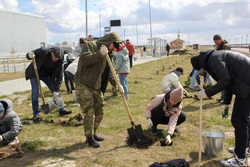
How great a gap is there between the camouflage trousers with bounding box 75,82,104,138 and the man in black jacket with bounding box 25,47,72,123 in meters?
1.61

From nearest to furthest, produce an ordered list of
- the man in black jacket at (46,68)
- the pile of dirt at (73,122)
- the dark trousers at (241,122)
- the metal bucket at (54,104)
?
the dark trousers at (241,122) < the man in black jacket at (46,68) < the pile of dirt at (73,122) < the metal bucket at (54,104)

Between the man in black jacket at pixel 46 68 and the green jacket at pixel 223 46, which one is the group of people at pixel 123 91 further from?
the green jacket at pixel 223 46

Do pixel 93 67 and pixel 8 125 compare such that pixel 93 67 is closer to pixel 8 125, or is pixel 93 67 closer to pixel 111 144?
pixel 111 144

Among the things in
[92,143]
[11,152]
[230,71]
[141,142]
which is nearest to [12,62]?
[11,152]

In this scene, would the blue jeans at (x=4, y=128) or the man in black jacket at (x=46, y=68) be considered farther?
the man in black jacket at (x=46, y=68)

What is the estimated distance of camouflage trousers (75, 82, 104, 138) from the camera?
4.08 m

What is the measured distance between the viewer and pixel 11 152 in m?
4.10

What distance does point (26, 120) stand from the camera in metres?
6.05

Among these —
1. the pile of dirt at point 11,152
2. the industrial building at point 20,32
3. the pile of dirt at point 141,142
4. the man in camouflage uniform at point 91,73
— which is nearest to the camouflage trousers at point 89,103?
the man in camouflage uniform at point 91,73

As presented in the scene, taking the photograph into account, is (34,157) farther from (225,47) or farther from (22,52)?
(22,52)

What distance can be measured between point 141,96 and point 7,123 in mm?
5318

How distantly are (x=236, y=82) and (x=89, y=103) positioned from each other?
2302 mm

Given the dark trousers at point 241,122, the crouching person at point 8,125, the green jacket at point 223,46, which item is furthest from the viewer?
the green jacket at point 223,46

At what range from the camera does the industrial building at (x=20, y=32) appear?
37719 mm
